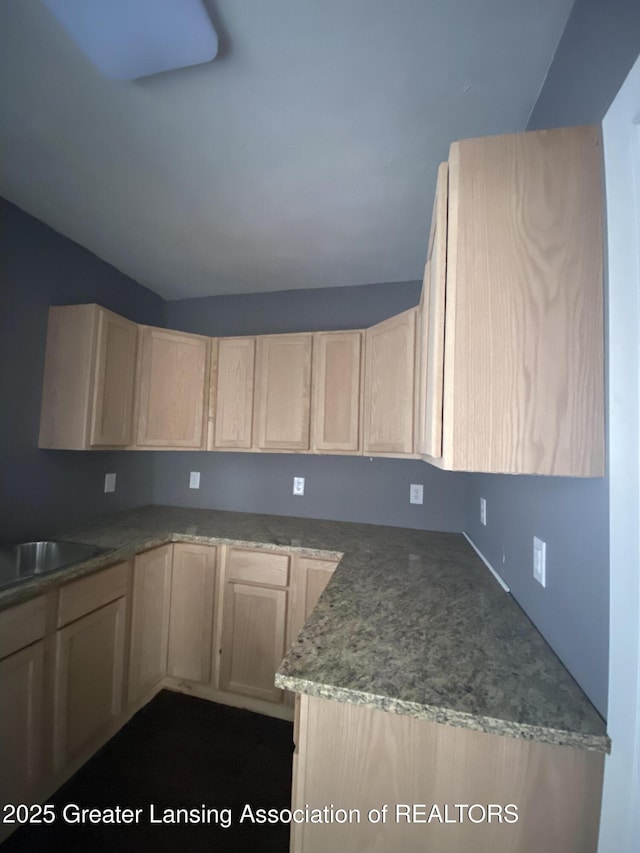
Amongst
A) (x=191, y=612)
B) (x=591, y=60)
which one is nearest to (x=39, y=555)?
(x=191, y=612)

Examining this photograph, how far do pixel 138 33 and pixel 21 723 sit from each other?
2166 millimetres

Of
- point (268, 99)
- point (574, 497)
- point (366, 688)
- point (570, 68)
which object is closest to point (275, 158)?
point (268, 99)

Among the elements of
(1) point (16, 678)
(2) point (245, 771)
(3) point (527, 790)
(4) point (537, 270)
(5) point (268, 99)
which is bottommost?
(2) point (245, 771)

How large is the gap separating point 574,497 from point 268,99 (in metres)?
1.45

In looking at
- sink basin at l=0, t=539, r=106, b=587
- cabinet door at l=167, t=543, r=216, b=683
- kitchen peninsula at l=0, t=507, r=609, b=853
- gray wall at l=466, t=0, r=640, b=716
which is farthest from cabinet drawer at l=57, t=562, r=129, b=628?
gray wall at l=466, t=0, r=640, b=716

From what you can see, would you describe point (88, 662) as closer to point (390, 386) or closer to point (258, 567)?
point (258, 567)

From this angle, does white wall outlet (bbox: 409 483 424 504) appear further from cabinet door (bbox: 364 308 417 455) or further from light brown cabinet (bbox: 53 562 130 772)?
light brown cabinet (bbox: 53 562 130 772)

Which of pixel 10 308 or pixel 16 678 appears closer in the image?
pixel 16 678

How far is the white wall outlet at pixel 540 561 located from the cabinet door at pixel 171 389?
2001 mm

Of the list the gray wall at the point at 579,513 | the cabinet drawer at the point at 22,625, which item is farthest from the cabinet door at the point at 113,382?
Result: the gray wall at the point at 579,513

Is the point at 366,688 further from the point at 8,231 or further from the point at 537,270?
the point at 8,231

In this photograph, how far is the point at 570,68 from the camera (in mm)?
819

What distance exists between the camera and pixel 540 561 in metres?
0.95

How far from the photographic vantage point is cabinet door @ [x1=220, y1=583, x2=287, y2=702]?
180cm
